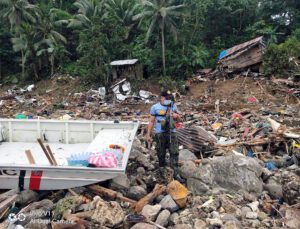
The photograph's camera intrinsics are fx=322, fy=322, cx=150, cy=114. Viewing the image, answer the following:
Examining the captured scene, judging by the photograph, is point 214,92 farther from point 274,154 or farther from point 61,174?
point 61,174

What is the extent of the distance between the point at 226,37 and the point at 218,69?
4805 millimetres

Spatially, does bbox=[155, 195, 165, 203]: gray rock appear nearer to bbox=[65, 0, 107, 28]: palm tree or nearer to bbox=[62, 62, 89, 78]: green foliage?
bbox=[62, 62, 89, 78]: green foliage

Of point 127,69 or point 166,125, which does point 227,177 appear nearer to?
point 166,125

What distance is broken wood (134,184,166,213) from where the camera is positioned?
15.9 feet

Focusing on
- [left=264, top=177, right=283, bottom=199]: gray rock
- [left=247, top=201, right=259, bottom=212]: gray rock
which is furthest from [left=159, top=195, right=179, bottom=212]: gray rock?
[left=264, top=177, right=283, bottom=199]: gray rock

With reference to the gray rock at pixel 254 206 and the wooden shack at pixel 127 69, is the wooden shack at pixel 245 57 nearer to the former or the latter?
the wooden shack at pixel 127 69

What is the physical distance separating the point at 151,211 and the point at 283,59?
16710 mm

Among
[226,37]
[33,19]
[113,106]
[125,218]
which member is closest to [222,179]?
[125,218]

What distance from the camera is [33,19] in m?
26.6

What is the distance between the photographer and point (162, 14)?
20.8 m

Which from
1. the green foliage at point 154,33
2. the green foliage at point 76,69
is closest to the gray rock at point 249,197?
the green foliage at point 154,33

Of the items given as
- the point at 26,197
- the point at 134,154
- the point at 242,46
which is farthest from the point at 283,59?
the point at 26,197

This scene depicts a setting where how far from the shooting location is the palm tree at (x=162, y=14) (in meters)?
21.1

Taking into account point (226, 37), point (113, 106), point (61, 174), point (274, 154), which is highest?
point (226, 37)
